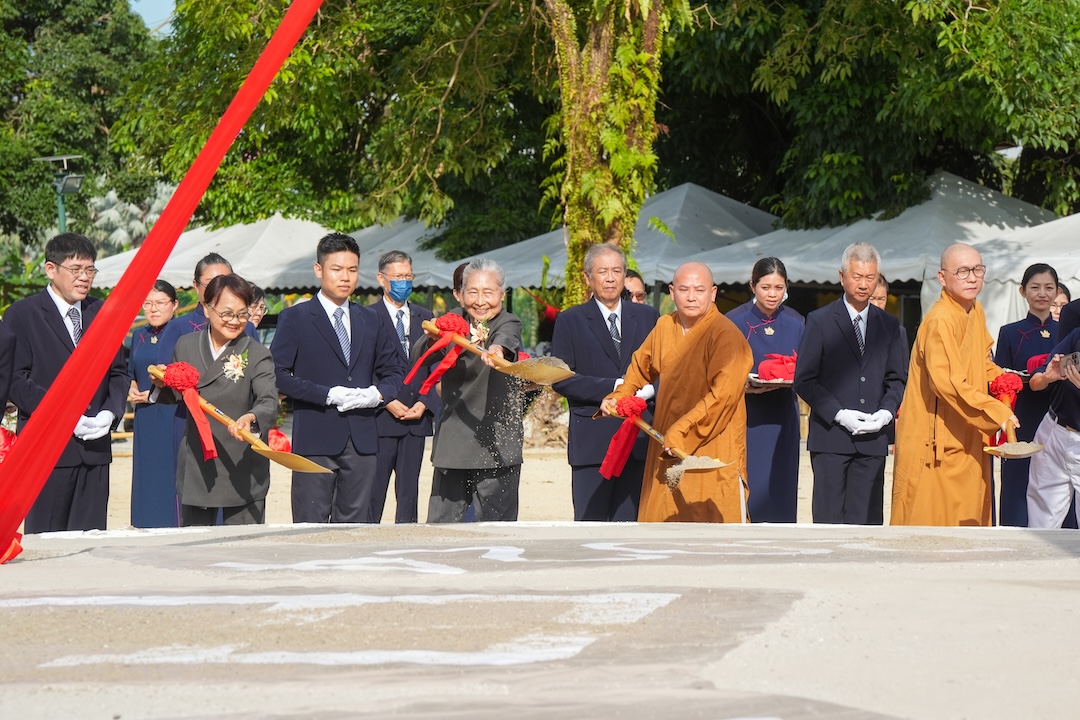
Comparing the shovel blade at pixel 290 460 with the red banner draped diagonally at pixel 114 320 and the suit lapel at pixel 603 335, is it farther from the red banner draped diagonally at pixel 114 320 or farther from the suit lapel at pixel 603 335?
the suit lapel at pixel 603 335

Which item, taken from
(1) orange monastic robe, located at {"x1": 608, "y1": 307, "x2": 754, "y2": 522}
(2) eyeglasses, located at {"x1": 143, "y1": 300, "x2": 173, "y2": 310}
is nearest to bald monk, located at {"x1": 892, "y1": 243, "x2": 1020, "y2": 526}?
(1) orange monastic robe, located at {"x1": 608, "y1": 307, "x2": 754, "y2": 522}

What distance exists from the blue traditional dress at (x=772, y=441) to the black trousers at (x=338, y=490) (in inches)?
73.5

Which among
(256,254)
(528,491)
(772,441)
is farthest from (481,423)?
(256,254)

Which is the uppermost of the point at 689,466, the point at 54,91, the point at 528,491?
the point at 54,91

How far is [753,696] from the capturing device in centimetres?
249

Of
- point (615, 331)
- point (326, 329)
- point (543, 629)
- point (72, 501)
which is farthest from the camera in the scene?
point (615, 331)

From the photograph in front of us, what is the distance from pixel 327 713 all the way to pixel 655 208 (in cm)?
1464

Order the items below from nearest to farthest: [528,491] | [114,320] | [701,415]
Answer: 1. [114,320]
2. [701,415]
3. [528,491]

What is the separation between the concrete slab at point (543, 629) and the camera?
247 cm

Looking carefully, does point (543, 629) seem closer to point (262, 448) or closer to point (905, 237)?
point (262, 448)

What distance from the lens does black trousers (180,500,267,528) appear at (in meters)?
5.49

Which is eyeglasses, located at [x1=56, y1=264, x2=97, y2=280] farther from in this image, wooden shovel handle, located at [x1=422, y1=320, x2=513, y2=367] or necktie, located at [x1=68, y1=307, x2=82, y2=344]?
wooden shovel handle, located at [x1=422, y1=320, x2=513, y2=367]

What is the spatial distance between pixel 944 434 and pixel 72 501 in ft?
12.2

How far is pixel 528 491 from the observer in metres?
10.1
